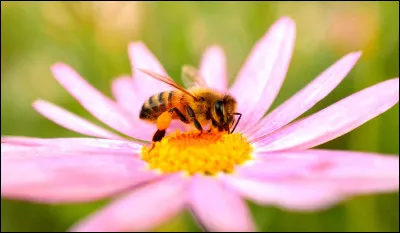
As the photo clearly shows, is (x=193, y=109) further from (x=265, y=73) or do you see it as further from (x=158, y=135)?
(x=265, y=73)

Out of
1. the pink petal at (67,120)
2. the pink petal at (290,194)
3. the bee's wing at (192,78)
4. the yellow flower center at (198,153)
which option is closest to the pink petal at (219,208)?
the pink petal at (290,194)

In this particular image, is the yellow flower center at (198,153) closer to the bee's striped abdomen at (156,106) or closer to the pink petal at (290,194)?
the bee's striped abdomen at (156,106)

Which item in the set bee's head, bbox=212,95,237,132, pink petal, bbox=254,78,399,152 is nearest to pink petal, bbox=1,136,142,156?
bee's head, bbox=212,95,237,132

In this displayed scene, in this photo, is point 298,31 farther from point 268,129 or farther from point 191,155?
point 191,155

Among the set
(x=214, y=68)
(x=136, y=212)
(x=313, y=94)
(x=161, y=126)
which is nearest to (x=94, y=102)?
(x=161, y=126)

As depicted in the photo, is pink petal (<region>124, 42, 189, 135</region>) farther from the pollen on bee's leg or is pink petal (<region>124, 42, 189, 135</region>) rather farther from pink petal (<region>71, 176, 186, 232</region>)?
pink petal (<region>71, 176, 186, 232</region>)

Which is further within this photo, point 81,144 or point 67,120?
point 67,120

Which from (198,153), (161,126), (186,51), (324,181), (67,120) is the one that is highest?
(186,51)
